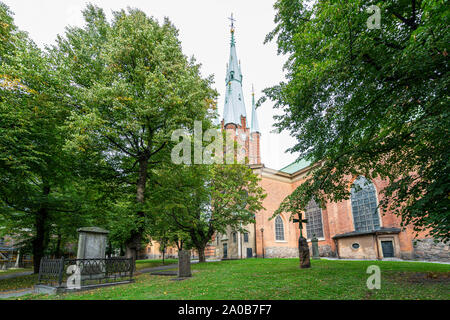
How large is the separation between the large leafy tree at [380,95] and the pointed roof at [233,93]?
37320 millimetres

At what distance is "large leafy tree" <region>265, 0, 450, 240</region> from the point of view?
17.3ft

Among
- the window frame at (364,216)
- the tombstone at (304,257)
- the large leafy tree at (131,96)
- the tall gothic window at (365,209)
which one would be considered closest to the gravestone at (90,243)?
the large leafy tree at (131,96)

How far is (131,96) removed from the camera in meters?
11.1

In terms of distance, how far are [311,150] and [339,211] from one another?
18.1 metres

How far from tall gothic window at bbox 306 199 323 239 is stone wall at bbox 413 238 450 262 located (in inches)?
374

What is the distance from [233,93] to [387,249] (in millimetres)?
38761

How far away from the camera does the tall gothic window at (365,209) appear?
69.8 feet

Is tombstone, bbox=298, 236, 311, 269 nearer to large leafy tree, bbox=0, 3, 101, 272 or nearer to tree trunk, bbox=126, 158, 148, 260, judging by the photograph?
tree trunk, bbox=126, 158, 148, 260

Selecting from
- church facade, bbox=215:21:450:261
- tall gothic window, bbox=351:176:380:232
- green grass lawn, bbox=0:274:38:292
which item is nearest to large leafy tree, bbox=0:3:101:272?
green grass lawn, bbox=0:274:38:292

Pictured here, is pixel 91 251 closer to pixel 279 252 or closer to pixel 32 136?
pixel 32 136

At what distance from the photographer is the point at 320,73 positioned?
21.0 feet

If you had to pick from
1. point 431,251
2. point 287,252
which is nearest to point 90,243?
point 431,251

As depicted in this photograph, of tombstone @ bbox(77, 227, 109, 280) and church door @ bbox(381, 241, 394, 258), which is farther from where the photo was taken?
church door @ bbox(381, 241, 394, 258)
